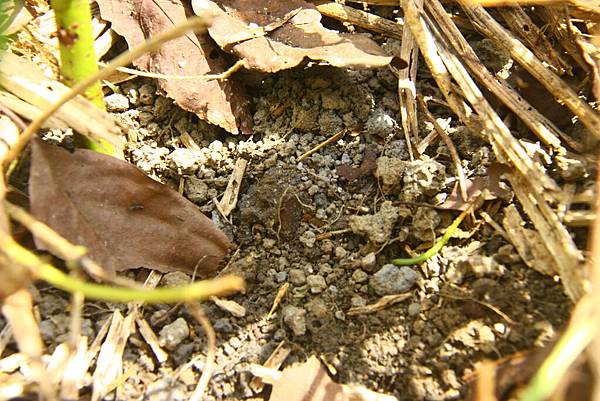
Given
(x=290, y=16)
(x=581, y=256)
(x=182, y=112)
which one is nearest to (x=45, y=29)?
(x=182, y=112)

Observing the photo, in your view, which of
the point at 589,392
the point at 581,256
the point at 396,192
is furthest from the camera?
the point at 396,192

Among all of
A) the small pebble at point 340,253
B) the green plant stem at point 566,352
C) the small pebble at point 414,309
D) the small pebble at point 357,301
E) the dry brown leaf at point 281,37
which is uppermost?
the dry brown leaf at point 281,37

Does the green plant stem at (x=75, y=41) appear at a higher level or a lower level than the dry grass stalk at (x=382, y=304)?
higher

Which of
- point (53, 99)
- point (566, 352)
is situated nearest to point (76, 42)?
point (53, 99)

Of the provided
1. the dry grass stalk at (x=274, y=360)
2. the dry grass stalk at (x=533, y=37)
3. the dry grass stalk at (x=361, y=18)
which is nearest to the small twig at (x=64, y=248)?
the dry grass stalk at (x=274, y=360)

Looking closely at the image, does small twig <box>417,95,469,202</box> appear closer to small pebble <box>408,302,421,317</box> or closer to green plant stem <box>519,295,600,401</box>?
small pebble <box>408,302,421,317</box>

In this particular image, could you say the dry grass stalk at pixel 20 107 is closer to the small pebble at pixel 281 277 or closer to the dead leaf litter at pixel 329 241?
the dead leaf litter at pixel 329 241

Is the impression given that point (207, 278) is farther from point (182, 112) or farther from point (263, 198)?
point (182, 112)
